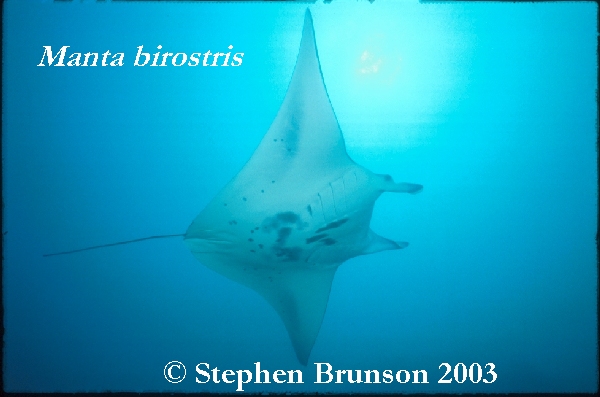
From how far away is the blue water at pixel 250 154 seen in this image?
1491mm

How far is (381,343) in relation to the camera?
1.60 metres

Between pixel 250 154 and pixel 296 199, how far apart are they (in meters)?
0.37

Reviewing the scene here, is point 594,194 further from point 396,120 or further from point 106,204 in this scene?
point 106,204

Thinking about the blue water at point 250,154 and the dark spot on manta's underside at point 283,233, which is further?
the blue water at point 250,154

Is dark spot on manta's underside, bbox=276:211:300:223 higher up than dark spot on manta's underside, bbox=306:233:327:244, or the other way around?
dark spot on manta's underside, bbox=276:211:300:223

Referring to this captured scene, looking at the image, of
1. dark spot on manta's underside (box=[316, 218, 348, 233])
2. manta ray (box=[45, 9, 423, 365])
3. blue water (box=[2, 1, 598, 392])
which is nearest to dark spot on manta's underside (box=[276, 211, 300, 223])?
manta ray (box=[45, 9, 423, 365])

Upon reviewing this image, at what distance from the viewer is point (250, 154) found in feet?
5.07

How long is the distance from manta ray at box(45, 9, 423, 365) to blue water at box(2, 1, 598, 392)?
0.24 meters

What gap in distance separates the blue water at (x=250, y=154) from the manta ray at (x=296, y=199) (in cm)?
24

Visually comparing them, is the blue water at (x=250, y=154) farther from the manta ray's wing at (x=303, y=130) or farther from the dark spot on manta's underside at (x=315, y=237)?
the dark spot on manta's underside at (x=315, y=237)

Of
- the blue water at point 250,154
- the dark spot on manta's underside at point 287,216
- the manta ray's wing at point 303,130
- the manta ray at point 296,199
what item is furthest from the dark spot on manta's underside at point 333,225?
the blue water at point 250,154

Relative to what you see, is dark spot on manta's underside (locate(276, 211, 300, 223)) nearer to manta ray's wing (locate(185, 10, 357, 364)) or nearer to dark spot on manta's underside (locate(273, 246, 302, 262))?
manta ray's wing (locate(185, 10, 357, 364))

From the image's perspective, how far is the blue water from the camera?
149 cm

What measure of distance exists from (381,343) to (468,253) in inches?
23.6
